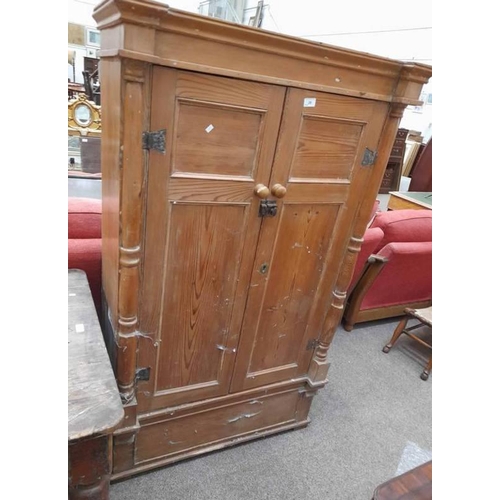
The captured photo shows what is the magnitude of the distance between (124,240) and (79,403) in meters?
0.41

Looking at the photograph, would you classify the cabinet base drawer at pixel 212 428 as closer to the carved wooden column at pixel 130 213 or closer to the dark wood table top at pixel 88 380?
the carved wooden column at pixel 130 213

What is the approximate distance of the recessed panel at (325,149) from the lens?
106cm

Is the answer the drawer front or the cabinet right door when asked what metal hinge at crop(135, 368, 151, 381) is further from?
the cabinet right door

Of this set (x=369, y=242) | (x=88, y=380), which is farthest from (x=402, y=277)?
(x=88, y=380)

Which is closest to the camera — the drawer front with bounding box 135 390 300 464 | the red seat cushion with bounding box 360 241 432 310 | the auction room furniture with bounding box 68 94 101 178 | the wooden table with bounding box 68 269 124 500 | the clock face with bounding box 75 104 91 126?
the wooden table with bounding box 68 269 124 500

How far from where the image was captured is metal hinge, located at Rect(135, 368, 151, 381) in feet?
3.85

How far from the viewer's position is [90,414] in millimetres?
817

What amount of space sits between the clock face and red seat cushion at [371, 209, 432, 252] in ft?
9.41

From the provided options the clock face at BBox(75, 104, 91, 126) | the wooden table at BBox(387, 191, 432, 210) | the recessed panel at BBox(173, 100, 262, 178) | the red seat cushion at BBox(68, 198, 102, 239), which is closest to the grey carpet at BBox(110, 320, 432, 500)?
the red seat cushion at BBox(68, 198, 102, 239)

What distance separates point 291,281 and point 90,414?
75cm

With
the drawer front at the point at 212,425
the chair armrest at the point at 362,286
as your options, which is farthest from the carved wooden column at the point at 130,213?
the chair armrest at the point at 362,286

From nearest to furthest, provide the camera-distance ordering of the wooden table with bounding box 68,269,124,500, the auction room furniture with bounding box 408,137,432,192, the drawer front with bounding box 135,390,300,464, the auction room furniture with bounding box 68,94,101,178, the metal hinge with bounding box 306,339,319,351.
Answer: the wooden table with bounding box 68,269,124,500
the drawer front with bounding box 135,390,300,464
the metal hinge with bounding box 306,339,319,351
the auction room furniture with bounding box 68,94,101,178
the auction room furniture with bounding box 408,137,432,192

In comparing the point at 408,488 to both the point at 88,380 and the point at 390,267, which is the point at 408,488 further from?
the point at 390,267
